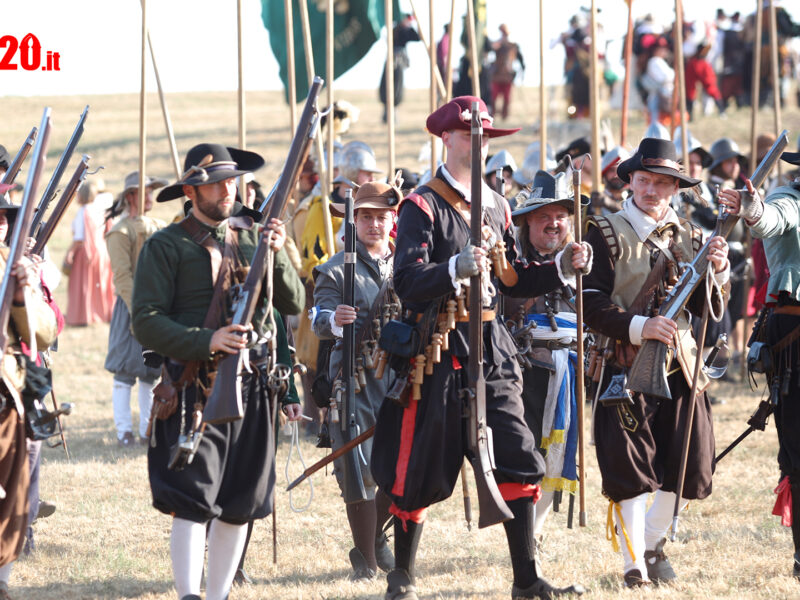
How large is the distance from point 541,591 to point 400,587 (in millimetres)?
612

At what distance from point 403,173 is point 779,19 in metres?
17.6

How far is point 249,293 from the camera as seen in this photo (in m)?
4.72

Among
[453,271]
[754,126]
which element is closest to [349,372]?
[453,271]

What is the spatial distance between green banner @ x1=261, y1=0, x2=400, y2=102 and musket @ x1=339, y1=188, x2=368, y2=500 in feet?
15.6

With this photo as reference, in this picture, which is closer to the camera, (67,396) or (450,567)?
(450,567)

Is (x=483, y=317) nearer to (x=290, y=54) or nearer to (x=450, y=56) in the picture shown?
(x=290, y=54)

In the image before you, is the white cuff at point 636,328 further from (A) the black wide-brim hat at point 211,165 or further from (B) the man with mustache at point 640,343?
(A) the black wide-brim hat at point 211,165

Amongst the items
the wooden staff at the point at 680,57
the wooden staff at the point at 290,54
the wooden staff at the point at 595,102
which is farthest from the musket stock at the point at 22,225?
the wooden staff at the point at 680,57

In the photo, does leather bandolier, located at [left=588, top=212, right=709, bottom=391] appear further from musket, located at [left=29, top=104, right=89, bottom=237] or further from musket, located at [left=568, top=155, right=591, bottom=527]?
musket, located at [left=29, top=104, right=89, bottom=237]

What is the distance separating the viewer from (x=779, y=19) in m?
24.0

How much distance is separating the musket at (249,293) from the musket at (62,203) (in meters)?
1.10

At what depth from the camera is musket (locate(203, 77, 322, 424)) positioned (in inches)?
183

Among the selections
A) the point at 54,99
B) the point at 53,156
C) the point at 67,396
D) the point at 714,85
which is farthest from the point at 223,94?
the point at 67,396

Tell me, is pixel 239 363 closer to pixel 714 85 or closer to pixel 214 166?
pixel 214 166
